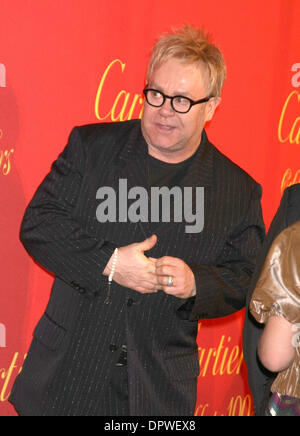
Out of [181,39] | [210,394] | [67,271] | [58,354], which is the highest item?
[181,39]

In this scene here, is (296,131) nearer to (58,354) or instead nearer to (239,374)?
(239,374)

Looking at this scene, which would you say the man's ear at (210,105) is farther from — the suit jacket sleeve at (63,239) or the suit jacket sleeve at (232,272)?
the suit jacket sleeve at (63,239)

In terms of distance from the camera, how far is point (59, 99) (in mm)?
2695

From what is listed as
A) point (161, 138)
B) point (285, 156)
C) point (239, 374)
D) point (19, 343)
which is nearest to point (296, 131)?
point (285, 156)

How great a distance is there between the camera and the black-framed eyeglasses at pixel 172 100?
2197 millimetres

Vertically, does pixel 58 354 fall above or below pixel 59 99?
below

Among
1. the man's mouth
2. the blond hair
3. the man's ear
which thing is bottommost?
the man's mouth

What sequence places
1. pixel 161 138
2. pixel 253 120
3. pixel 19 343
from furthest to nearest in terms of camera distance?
pixel 253 120, pixel 19 343, pixel 161 138

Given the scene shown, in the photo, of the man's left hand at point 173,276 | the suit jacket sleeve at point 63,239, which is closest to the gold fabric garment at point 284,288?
the man's left hand at point 173,276

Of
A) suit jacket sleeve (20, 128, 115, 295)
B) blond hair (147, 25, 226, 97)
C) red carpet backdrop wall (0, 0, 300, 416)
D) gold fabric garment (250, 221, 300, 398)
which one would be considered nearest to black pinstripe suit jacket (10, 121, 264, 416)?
suit jacket sleeve (20, 128, 115, 295)

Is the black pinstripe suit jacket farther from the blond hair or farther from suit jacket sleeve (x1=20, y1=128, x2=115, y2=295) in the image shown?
the blond hair

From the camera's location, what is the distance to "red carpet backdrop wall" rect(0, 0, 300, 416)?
8.54 feet

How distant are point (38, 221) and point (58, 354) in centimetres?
43
